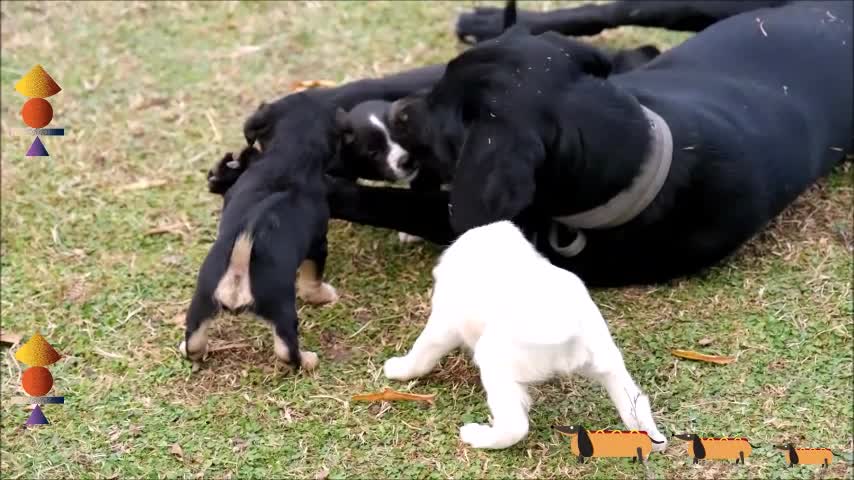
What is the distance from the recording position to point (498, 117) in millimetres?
2955

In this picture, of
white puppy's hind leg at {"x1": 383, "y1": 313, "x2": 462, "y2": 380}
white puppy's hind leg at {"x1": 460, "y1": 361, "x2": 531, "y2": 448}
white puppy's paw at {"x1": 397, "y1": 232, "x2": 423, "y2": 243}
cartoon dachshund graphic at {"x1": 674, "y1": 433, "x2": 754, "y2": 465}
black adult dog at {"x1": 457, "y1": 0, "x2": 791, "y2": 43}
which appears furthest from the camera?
black adult dog at {"x1": 457, "y1": 0, "x2": 791, "y2": 43}

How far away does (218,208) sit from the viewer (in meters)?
3.87

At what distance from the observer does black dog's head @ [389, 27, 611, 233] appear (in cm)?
288

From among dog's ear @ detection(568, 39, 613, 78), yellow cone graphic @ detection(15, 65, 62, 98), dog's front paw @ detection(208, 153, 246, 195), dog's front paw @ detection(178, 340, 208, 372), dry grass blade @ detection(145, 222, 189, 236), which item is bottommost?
dog's front paw @ detection(178, 340, 208, 372)

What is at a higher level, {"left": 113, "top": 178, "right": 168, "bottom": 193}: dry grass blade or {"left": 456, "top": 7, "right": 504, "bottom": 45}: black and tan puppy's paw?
{"left": 456, "top": 7, "right": 504, "bottom": 45}: black and tan puppy's paw

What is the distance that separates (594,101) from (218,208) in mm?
1639

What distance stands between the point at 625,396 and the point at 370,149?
154 cm

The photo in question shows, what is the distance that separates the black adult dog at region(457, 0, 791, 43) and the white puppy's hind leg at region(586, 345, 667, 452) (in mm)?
2322

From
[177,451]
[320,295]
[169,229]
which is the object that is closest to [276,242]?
[320,295]

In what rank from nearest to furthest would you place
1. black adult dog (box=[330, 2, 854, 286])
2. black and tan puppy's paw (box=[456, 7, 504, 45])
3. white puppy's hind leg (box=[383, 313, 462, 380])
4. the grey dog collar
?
white puppy's hind leg (box=[383, 313, 462, 380])
black adult dog (box=[330, 2, 854, 286])
the grey dog collar
black and tan puppy's paw (box=[456, 7, 504, 45])

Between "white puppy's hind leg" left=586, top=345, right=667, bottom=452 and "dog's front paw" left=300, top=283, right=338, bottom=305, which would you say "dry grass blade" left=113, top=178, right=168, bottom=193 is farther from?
"white puppy's hind leg" left=586, top=345, right=667, bottom=452

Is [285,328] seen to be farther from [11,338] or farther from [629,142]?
[629,142]

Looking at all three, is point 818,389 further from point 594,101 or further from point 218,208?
point 218,208

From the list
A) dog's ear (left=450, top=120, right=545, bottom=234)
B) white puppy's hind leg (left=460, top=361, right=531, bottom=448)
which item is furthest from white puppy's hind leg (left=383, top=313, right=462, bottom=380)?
dog's ear (left=450, top=120, right=545, bottom=234)
